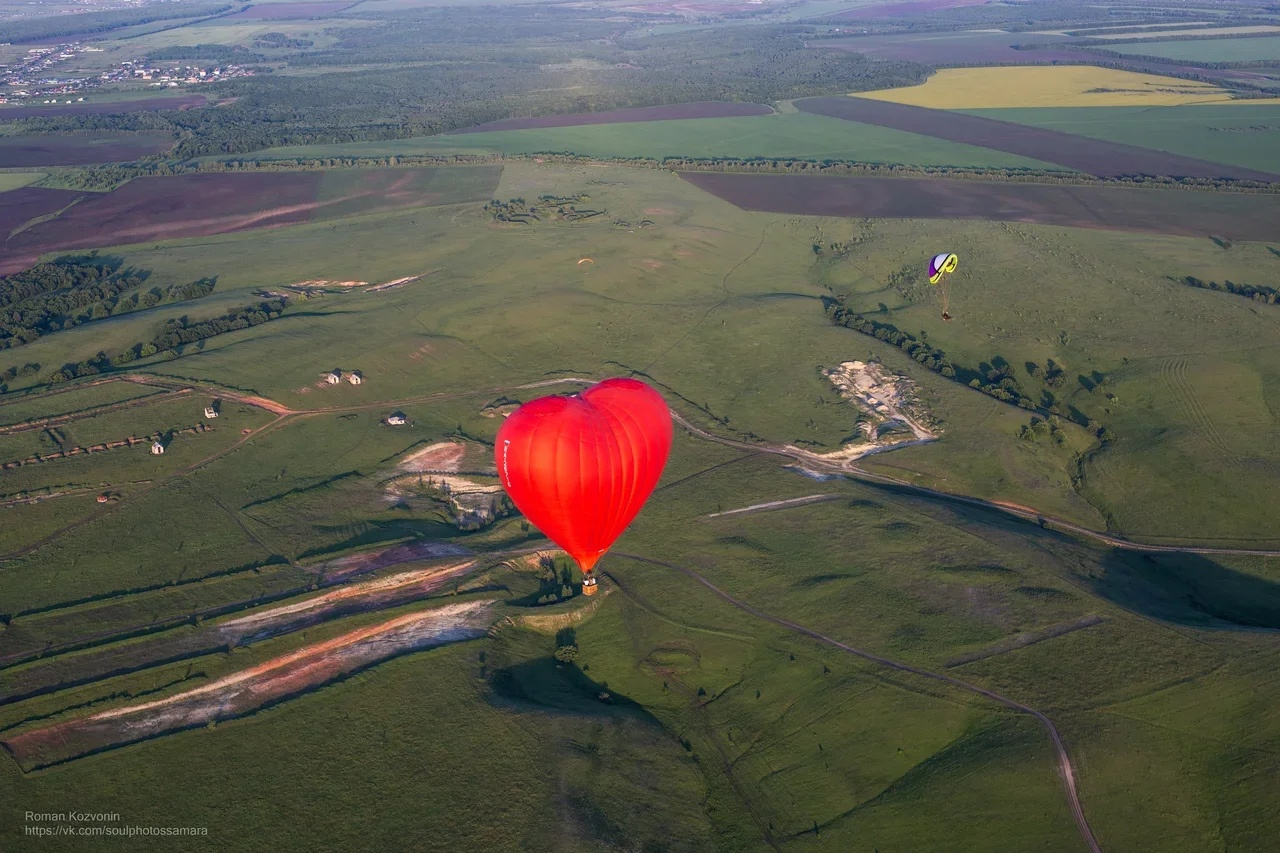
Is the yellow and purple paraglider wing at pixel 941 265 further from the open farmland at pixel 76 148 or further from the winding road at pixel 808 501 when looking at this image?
the open farmland at pixel 76 148

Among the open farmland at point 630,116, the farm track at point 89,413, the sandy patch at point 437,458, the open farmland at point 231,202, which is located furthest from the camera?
the open farmland at point 630,116

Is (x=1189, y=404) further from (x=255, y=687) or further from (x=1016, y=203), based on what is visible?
(x=255, y=687)

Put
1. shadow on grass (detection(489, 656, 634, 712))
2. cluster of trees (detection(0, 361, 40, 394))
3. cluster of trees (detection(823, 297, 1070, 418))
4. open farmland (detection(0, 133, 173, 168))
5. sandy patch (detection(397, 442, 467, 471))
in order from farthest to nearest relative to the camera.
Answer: open farmland (detection(0, 133, 173, 168)) → cluster of trees (detection(0, 361, 40, 394)) → cluster of trees (detection(823, 297, 1070, 418)) → sandy patch (detection(397, 442, 467, 471)) → shadow on grass (detection(489, 656, 634, 712))

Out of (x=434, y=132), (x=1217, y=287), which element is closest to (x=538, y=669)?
(x=1217, y=287)

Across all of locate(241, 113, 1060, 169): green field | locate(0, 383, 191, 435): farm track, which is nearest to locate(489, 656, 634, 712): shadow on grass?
locate(0, 383, 191, 435): farm track

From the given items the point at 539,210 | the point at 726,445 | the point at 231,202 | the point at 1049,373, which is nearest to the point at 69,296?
the point at 231,202

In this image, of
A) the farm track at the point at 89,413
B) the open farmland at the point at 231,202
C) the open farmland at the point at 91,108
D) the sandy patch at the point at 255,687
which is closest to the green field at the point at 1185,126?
the open farmland at the point at 231,202

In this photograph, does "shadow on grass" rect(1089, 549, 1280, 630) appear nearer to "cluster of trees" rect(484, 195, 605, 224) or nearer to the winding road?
the winding road
